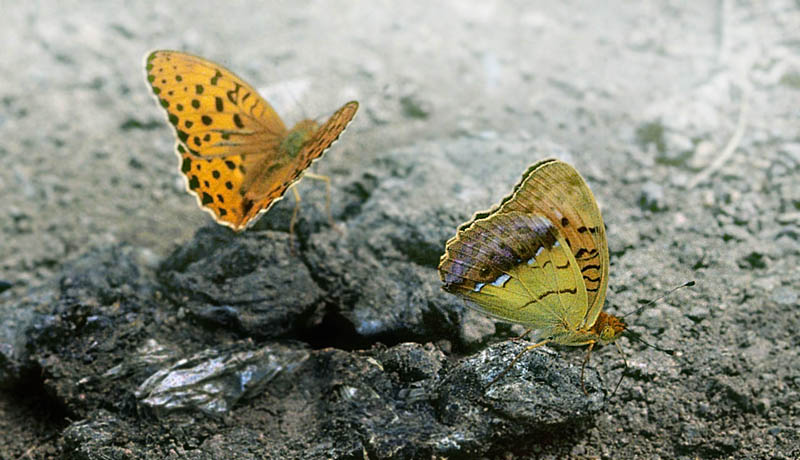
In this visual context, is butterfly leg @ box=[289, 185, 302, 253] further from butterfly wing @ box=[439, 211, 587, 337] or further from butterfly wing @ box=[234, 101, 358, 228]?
butterfly wing @ box=[439, 211, 587, 337]

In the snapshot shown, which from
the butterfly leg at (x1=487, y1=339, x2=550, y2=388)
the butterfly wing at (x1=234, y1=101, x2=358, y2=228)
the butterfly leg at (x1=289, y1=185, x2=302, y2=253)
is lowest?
the butterfly leg at (x1=487, y1=339, x2=550, y2=388)

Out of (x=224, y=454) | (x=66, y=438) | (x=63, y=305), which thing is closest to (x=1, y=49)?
(x=63, y=305)

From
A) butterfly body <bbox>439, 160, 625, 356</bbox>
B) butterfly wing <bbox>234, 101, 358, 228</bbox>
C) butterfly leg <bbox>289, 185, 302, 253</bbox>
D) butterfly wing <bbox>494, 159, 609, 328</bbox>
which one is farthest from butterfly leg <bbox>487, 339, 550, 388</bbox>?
butterfly leg <bbox>289, 185, 302, 253</bbox>

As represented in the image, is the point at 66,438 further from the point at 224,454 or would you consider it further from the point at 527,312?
the point at 527,312

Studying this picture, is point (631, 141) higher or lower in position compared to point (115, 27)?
lower

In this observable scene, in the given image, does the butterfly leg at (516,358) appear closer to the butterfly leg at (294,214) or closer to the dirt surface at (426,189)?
the dirt surface at (426,189)

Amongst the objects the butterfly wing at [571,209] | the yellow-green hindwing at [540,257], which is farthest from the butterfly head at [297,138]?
the butterfly wing at [571,209]

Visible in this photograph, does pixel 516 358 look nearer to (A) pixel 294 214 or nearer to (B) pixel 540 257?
(B) pixel 540 257

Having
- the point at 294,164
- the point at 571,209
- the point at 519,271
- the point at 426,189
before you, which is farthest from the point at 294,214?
the point at 571,209
